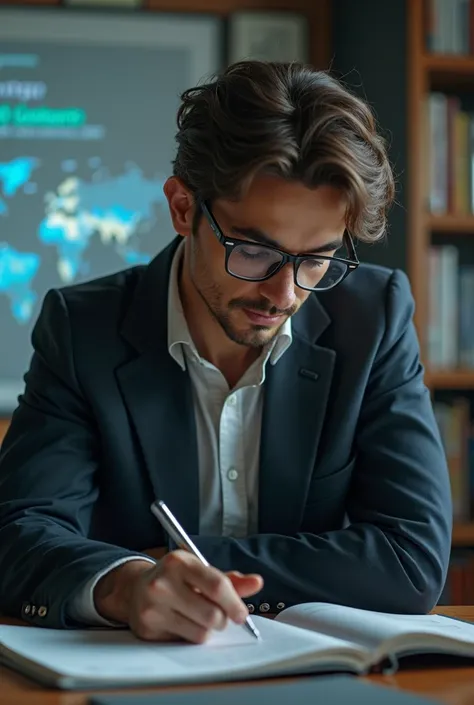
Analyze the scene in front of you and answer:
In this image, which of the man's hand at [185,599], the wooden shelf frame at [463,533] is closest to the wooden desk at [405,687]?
the man's hand at [185,599]

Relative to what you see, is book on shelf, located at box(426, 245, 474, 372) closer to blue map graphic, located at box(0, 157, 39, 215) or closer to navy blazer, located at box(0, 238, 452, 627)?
blue map graphic, located at box(0, 157, 39, 215)

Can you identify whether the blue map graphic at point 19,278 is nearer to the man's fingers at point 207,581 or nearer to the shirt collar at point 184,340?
the shirt collar at point 184,340

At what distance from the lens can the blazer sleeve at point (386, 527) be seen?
1.46 m

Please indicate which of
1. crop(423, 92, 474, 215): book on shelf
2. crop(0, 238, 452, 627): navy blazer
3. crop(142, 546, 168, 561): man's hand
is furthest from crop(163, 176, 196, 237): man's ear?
crop(423, 92, 474, 215): book on shelf

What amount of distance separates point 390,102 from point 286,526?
1895 mm

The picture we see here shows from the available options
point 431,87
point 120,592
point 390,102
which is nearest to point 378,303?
point 120,592

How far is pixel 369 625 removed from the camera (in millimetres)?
1159

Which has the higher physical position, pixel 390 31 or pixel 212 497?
pixel 390 31

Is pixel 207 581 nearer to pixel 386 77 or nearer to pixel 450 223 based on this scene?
pixel 450 223

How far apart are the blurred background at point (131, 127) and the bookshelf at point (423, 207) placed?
0.05 metres

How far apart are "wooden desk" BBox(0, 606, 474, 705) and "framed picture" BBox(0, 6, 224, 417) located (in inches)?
96.8

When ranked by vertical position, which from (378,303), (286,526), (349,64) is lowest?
(286,526)

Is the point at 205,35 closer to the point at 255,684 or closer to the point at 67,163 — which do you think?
the point at 67,163

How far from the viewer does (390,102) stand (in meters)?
3.29
